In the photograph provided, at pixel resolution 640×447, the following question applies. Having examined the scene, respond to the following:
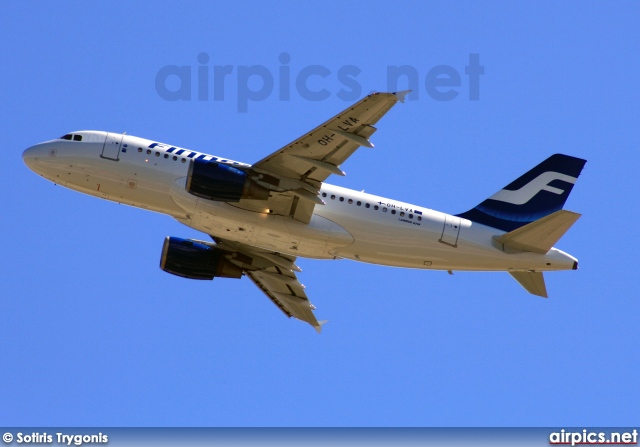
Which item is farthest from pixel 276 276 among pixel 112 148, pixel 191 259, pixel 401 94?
pixel 401 94

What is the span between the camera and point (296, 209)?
52.0m

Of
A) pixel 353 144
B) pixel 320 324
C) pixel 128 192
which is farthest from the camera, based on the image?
pixel 320 324

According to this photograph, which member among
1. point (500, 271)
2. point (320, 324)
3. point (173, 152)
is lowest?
point (320, 324)

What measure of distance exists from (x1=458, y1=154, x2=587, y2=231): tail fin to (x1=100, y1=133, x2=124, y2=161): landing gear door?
57.7 ft

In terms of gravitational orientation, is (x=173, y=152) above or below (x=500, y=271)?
above

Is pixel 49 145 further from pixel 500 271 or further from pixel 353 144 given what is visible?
pixel 500 271

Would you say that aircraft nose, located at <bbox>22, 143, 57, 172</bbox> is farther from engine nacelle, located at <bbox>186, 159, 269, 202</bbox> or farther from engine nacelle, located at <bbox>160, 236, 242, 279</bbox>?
engine nacelle, located at <bbox>160, 236, 242, 279</bbox>

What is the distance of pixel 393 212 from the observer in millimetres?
53219

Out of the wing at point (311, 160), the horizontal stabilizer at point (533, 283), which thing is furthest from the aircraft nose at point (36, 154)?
the horizontal stabilizer at point (533, 283)

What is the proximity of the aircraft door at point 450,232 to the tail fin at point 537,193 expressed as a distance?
1.89m

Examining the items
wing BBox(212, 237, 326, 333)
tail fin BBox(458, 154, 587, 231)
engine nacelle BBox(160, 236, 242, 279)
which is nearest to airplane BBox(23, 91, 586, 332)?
tail fin BBox(458, 154, 587, 231)

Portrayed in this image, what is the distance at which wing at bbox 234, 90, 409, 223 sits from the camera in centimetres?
4775

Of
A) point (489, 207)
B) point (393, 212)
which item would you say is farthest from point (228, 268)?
point (489, 207)

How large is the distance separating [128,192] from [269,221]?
6946 millimetres
